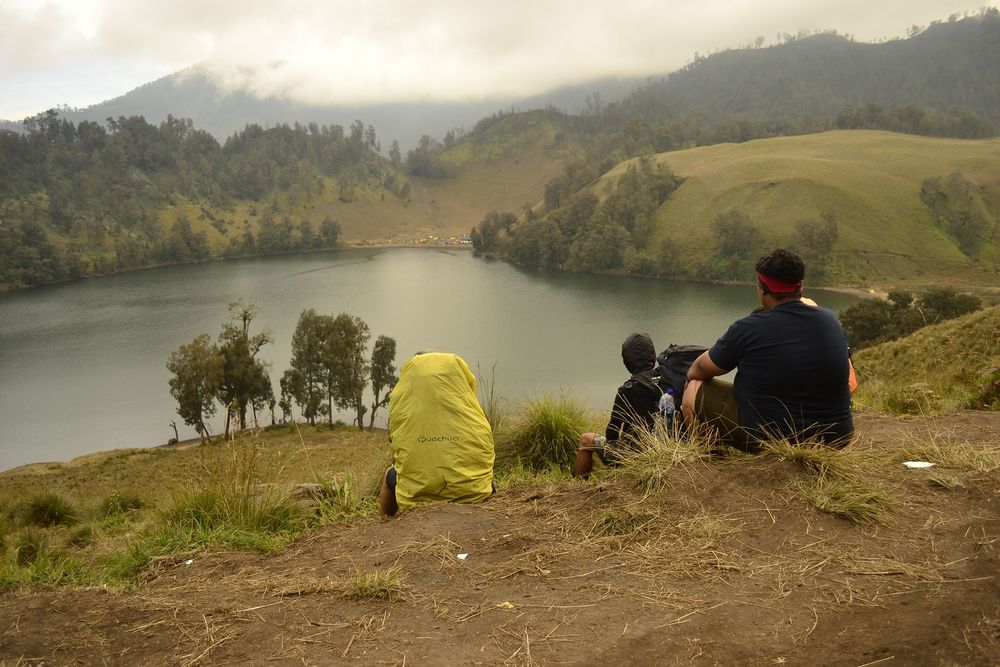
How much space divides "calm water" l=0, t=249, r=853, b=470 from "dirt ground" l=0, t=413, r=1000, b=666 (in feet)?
64.0

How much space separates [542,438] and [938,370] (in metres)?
7.05

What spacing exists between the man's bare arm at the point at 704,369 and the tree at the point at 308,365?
3696cm

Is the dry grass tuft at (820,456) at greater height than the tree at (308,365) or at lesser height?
greater

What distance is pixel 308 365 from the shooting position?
130ft

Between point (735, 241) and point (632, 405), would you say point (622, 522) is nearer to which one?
point (632, 405)

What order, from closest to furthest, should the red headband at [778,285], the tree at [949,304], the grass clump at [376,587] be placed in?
1. the grass clump at [376,587]
2. the red headband at [778,285]
3. the tree at [949,304]

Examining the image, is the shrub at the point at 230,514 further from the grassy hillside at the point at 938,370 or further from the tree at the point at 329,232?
the tree at the point at 329,232

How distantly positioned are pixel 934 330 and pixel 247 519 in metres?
14.2

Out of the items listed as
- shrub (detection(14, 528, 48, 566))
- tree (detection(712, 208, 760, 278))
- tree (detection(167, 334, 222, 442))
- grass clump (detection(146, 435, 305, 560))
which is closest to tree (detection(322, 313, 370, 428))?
tree (detection(167, 334, 222, 442))

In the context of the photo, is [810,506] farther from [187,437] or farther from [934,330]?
[187,437]

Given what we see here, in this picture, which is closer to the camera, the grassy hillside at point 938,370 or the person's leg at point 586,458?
the person's leg at point 586,458

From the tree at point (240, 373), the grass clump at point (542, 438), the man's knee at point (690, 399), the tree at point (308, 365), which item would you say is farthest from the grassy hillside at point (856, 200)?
the man's knee at point (690, 399)

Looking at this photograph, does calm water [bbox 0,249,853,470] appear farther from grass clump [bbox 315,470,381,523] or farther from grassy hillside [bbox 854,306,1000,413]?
grass clump [bbox 315,470,381,523]

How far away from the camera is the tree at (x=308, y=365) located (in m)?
39.4
